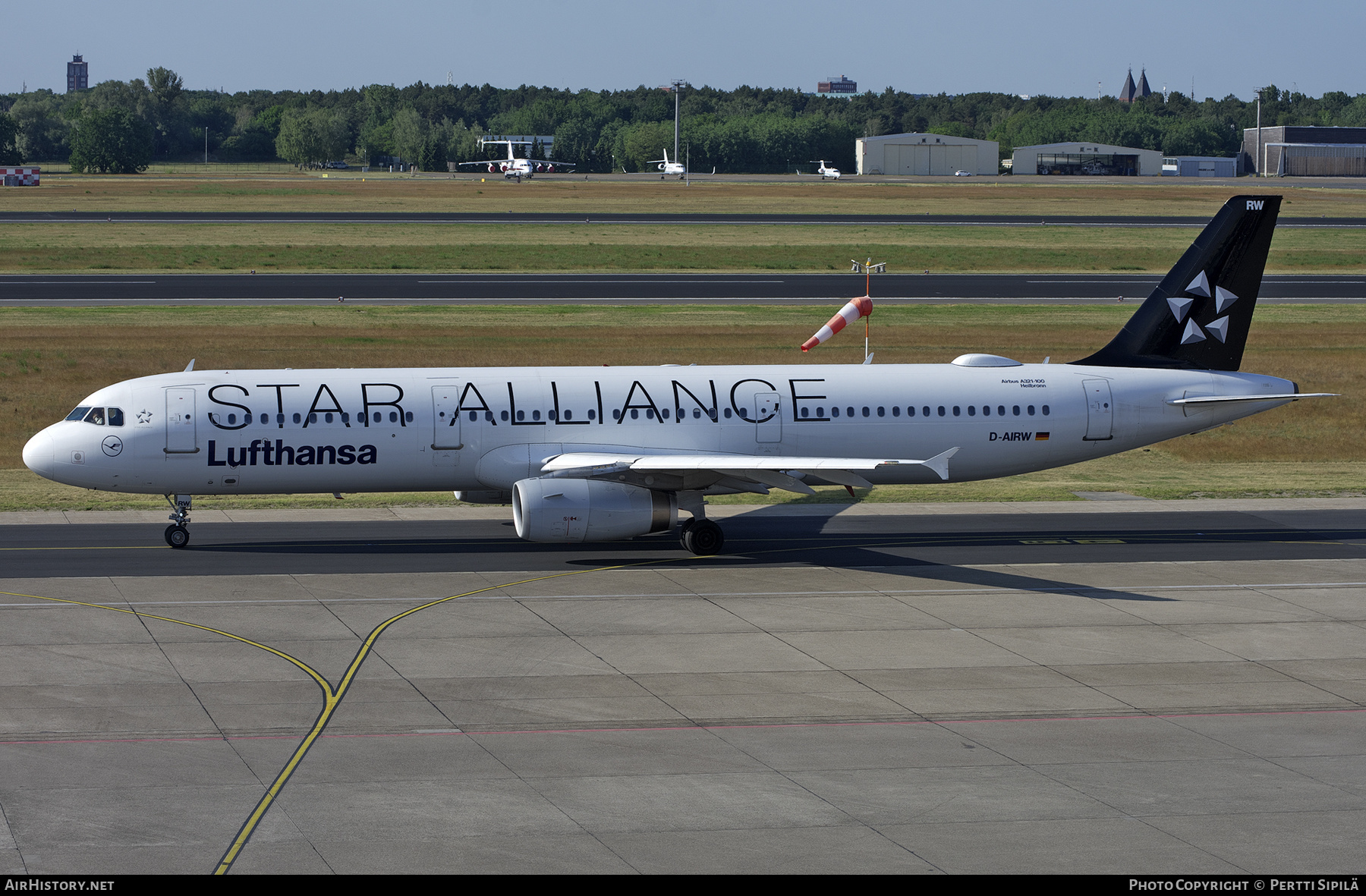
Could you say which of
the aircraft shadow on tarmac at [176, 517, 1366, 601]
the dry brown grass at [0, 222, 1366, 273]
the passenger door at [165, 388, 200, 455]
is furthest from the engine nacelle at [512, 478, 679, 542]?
the dry brown grass at [0, 222, 1366, 273]

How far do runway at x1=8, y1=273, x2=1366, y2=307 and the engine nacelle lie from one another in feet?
165

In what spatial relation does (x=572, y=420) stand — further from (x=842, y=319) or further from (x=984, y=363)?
(x=842, y=319)

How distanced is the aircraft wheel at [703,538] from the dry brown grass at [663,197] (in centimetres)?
10978

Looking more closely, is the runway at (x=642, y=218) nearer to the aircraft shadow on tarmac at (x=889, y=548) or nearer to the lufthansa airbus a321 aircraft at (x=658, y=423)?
the lufthansa airbus a321 aircraft at (x=658, y=423)

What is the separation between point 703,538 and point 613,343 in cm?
3437

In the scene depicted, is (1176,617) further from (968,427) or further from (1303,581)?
(968,427)

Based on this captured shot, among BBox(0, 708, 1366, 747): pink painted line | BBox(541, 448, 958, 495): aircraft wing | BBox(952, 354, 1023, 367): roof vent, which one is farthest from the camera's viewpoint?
BBox(952, 354, 1023, 367): roof vent

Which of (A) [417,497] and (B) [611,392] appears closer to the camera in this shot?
(B) [611,392]

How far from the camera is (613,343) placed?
218ft

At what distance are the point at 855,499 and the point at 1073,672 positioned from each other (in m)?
16.4

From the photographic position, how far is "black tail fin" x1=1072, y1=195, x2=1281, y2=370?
121 feet

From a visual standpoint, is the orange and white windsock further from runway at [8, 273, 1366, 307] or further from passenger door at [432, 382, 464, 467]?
runway at [8, 273, 1366, 307]
